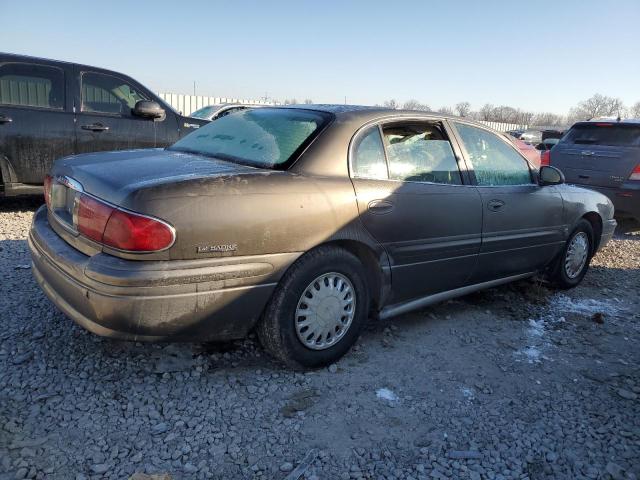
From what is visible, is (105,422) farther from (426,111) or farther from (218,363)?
(426,111)

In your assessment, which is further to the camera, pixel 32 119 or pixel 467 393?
pixel 32 119

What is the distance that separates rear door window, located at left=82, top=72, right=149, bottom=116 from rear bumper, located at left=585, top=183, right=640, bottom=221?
6359mm

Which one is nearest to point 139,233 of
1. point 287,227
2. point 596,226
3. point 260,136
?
point 287,227

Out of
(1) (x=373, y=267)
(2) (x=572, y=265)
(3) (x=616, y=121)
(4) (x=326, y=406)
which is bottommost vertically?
(4) (x=326, y=406)

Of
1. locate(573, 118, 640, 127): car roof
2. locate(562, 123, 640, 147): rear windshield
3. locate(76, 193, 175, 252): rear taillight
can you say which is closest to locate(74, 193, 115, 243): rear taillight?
locate(76, 193, 175, 252): rear taillight


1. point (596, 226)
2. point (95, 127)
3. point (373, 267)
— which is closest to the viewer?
point (373, 267)

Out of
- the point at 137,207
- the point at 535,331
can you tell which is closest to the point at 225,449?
the point at 137,207

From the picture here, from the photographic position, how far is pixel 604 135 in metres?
7.39

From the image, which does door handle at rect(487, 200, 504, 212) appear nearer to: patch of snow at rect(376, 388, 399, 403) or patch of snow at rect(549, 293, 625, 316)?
patch of snow at rect(549, 293, 625, 316)

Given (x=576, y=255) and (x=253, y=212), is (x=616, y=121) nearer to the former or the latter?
(x=576, y=255)

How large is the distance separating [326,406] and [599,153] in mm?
6357

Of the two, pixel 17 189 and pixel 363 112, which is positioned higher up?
pixel 363 112

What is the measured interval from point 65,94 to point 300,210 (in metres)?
4.38

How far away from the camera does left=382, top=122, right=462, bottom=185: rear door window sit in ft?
10.8
